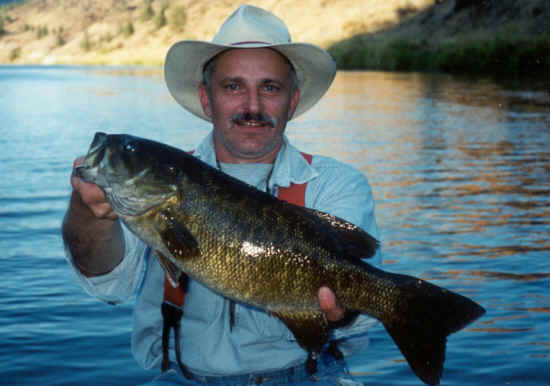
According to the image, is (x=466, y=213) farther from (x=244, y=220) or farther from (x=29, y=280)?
(x=244, y=220)

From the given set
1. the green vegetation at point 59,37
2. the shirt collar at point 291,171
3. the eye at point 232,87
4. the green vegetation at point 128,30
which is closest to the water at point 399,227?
the shirt collar at point 291,171

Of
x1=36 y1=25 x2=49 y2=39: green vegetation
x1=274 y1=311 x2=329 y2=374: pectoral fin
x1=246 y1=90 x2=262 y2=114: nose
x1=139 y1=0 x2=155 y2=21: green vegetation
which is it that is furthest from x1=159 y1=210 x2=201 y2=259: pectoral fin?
x1=36 y1=25 x2=49 y2=39: green vegetation

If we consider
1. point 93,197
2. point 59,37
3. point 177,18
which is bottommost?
point 93,197

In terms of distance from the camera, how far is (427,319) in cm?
320

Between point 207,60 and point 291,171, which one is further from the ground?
point 207,60

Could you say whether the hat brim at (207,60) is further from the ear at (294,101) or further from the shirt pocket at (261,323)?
the shirt pocket at (261,323)

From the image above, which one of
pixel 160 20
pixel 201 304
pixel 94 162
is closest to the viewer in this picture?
pixel 94 162

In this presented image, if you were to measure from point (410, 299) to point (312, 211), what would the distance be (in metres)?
0.59

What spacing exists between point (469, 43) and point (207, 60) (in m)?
44.3

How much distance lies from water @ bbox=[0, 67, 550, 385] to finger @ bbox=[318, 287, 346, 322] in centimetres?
261

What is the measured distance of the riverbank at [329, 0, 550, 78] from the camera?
1618 inches

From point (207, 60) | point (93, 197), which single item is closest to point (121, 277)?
point (93, 197)

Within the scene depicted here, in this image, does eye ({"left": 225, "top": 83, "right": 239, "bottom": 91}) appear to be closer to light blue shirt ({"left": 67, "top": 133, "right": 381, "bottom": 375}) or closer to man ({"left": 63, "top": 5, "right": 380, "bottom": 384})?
man ({"left": 63, "top": 5, "right": 380, "bottom": 384})

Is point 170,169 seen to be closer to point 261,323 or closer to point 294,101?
point 261,323
